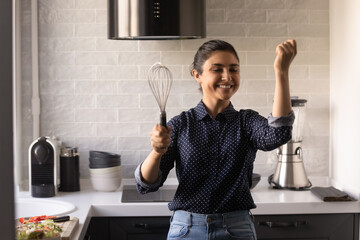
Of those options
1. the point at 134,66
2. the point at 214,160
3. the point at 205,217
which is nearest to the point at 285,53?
the point at 214,160

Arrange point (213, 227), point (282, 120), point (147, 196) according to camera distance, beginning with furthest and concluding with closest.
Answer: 1. point (147, 196)
2. point (213, 227)
3. point (282, 120)

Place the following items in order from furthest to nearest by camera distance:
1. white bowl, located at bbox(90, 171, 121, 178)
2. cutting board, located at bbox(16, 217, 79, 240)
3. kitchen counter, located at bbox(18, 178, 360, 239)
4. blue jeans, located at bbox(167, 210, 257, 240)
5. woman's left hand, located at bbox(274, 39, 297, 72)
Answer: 1. white bowl, located at bbox(90, 171, 121, 178)
2. kitchen counter, located at bbox(18, 178, 360, 239)
3. cutting board, located at bbox(16, 217, 79, 240)
4. blue jeans, located at bbox(167, 210, 257, 240)
5. woman's left hand, located at bbox(274, 39, 297, 72)

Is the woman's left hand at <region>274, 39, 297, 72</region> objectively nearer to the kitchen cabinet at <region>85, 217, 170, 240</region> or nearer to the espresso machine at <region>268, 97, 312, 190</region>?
the kitchen cabinet at <region>85, 217, 170, 240</region>

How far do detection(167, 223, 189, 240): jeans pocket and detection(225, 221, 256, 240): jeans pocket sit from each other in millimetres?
133

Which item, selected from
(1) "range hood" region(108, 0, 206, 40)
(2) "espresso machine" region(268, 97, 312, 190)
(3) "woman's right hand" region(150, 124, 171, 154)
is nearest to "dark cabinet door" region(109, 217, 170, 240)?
(2) "espresso machine" region(268, 97, 312, 190)

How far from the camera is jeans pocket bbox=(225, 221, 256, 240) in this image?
184cm

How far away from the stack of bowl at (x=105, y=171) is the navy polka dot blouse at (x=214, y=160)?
1.27 metres

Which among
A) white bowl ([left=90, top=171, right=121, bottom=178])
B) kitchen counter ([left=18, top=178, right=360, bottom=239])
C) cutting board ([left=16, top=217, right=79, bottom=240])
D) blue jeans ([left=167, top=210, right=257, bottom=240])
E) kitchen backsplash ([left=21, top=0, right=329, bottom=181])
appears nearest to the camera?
blue jeans ([left=167, top=210, right=257, bottom=240])

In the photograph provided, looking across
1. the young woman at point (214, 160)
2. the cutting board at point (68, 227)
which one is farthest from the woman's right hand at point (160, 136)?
the cutting board at point (68, 227)

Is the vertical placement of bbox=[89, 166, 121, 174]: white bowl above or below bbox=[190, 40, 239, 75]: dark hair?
below

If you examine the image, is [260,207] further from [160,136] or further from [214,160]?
[160,136]

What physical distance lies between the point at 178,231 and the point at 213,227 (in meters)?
0.12

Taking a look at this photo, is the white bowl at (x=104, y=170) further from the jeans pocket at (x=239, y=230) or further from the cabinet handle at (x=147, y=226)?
the jeans pocket at (x=239, y=230)

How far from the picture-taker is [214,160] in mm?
1888
